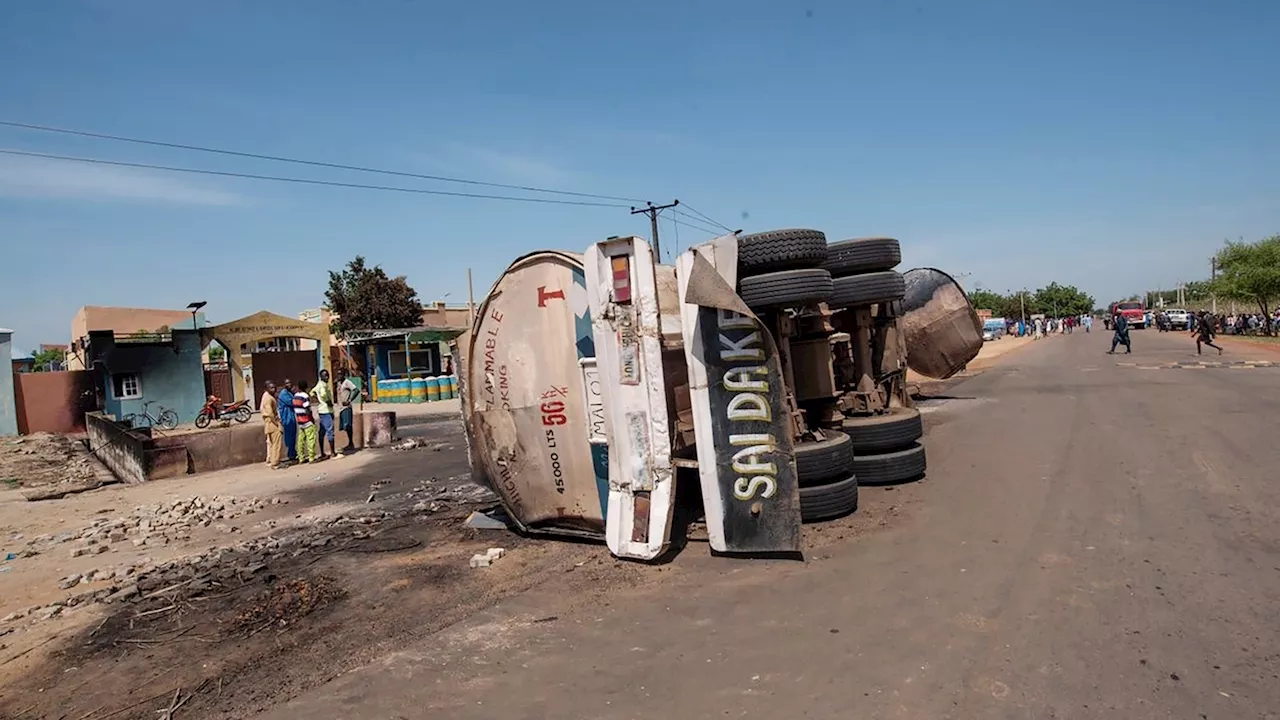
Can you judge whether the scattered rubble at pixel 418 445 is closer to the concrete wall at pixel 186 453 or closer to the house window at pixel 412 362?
the concrete wall at pixel 186 453

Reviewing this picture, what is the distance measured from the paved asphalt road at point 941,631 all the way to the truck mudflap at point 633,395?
1.79ft

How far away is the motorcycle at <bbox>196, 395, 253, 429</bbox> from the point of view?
25.7 meters

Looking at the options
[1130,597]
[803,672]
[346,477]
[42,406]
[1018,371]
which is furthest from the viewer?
[42,406]

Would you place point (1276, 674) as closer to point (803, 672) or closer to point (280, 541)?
point (803, 672)

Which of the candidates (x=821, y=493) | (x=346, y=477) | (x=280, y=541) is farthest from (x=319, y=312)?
(x=821, y=493)

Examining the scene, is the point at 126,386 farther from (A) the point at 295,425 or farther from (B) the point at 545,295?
(B) the point at 545,295

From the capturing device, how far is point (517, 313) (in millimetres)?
6355

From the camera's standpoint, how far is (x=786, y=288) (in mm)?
6082

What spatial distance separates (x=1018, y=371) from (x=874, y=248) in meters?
17.1

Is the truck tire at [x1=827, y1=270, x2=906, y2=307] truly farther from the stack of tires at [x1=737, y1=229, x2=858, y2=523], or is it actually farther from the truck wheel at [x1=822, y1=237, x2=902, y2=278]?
the stack of tires at [x1=737, y1=229, x2=858, y2=523]

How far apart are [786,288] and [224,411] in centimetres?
2710

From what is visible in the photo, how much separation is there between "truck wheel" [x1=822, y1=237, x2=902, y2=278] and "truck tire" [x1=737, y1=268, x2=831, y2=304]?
7.92 feet

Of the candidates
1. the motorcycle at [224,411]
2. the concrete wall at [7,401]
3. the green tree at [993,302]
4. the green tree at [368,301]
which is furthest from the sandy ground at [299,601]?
the green tree at [993,302]

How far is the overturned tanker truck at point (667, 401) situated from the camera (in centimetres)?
545
